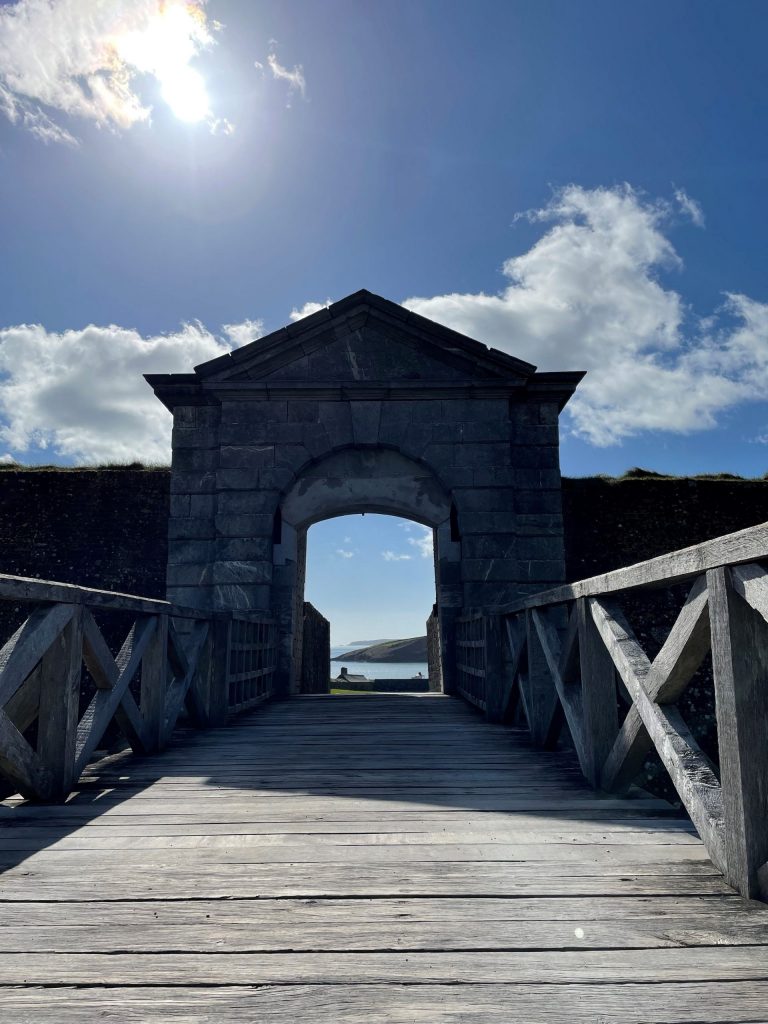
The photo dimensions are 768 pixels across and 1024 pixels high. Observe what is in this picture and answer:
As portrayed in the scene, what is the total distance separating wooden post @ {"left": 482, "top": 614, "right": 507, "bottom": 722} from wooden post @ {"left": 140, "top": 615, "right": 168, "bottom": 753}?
2605mm

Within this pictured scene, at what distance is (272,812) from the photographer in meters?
2.97

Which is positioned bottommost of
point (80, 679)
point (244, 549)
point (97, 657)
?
point (80, 679)

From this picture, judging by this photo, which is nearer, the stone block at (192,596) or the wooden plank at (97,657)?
the wooden plank at (97,657)

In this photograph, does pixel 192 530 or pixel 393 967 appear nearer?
pixel 393 967

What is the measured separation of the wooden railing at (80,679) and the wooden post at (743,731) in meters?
2.49

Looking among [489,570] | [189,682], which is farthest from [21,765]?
[489,570]

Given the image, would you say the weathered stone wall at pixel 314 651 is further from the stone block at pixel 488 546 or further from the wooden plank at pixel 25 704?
the wooden plank at pixel 25 704

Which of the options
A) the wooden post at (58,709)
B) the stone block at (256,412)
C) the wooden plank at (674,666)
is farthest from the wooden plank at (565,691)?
the stone block at (256,412)

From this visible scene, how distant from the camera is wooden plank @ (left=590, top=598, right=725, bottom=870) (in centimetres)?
217

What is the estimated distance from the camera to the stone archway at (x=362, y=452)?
846 centimetres

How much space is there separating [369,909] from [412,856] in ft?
1.53

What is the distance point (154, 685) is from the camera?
4.52 m

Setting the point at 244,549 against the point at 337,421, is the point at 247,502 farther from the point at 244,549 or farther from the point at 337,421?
the point at 337,421

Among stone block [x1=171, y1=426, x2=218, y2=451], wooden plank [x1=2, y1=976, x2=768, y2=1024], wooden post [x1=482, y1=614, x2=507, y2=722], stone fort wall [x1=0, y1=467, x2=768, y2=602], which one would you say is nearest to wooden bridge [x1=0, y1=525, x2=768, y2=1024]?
wooden plank [x1=2, y1=976, x2=768, y2=1024]
